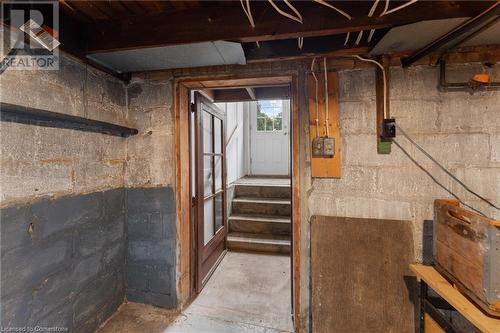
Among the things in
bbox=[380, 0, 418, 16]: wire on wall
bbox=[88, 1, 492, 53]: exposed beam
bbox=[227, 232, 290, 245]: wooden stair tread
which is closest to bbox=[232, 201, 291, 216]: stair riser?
bbox=[227, 232, 290, 245]: wooden stair tread

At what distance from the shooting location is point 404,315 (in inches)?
59.4

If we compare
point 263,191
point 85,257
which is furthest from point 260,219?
point 85,257

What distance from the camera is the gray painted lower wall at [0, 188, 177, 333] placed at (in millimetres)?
1212

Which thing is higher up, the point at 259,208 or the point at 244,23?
the point at 244,23

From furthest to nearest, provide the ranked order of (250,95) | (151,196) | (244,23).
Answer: (250,95) → (151,196) → (244,23)

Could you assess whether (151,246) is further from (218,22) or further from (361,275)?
(218,22)

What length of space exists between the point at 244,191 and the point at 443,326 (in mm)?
3015

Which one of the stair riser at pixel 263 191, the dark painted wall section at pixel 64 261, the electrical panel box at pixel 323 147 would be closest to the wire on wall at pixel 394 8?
the electrical panel box at pixel 323 147

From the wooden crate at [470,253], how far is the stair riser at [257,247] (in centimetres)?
193

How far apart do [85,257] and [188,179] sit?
919 millimetres

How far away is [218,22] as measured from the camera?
132 cm

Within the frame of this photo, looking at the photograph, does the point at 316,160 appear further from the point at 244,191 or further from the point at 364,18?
the point at 244,191

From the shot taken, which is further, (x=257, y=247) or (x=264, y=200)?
(x=264, y=200)

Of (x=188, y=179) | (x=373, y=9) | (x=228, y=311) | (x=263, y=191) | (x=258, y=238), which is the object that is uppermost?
(x=373, y=9)
